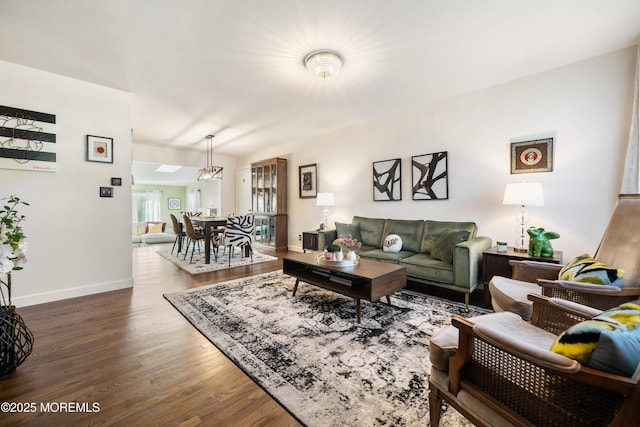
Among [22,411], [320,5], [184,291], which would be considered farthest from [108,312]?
[320,5]

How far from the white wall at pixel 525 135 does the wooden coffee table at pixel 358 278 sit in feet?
5.34

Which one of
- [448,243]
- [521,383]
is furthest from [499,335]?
[448,243]

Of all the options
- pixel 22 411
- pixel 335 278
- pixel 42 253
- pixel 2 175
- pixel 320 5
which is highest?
pixel 320 5

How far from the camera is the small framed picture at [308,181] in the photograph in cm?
551

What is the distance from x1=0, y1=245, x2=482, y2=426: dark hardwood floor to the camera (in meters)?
1.33

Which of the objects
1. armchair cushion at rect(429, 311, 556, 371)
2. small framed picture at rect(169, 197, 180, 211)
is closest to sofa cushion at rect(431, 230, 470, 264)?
armchair cushion at rect(429, 311, 556, 371)

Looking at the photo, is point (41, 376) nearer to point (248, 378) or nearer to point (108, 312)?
point (108, 312)

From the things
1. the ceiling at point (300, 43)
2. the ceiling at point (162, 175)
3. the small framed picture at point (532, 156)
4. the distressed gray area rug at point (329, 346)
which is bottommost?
the distressed gray area rug at point (329, 346)

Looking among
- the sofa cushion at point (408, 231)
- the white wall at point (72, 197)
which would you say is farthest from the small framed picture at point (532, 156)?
the white wall at point (72, 197)

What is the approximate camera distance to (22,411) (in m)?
1.37

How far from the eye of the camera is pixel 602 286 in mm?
1457

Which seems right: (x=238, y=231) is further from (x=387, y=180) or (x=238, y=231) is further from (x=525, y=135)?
(x=525, y=135)

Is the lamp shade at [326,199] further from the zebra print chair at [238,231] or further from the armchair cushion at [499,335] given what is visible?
the armchair cushion at [499,335]

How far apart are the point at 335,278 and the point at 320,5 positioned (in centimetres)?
232
